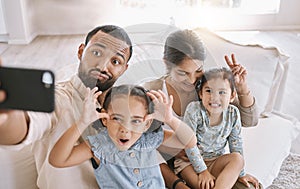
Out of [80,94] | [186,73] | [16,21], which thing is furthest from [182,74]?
[16,21]

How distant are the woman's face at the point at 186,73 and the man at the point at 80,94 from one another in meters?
0.12

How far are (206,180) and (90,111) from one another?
0.34m

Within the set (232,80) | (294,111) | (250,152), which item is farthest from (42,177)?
(294,111)

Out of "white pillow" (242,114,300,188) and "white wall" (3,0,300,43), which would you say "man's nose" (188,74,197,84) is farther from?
"white wall" (3,0,300,43)

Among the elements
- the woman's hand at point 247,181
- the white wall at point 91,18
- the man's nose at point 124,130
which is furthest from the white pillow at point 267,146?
the white wall at point 91,18

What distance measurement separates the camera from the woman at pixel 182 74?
878 mm

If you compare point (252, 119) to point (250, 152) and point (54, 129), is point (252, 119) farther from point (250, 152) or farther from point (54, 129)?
point (54, 129)

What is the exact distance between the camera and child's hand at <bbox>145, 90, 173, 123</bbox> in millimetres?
779

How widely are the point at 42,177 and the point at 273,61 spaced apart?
0.89 meters

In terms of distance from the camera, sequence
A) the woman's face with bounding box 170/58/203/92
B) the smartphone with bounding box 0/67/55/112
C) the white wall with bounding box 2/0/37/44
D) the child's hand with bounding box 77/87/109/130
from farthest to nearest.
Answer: the white wall with bounding box 2/0/37/44, the woman's face with bounding box 170/58/203/92, the child's hand with bounding box 77/87/109/130, the smartphone with bounding box 0/67/55/112

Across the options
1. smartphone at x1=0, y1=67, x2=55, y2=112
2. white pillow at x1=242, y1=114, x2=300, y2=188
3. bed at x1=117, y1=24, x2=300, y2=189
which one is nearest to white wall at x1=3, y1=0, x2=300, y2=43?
bed at x1=117, y1=24, x2=300, y2=189

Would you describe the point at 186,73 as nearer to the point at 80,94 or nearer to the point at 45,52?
the point at 80,94

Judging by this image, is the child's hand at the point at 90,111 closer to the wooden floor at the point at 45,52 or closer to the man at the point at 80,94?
the man at the point at 80,94

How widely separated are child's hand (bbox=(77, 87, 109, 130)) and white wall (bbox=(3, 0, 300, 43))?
2.51m
